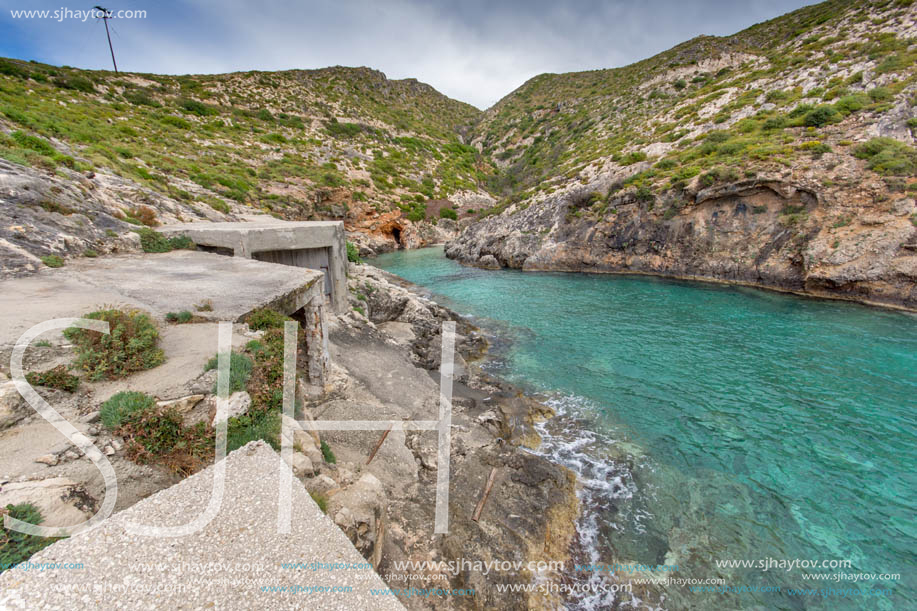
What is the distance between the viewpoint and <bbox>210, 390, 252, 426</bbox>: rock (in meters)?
3.63

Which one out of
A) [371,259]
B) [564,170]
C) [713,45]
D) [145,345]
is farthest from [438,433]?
[713,45]

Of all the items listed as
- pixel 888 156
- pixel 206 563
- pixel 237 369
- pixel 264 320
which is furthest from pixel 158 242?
pixel 888 156

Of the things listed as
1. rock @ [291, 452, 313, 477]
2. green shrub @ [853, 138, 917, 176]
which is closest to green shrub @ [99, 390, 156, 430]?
→ rock @ [291, 452, 313, 477]

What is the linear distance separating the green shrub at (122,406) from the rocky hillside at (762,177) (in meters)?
26.3

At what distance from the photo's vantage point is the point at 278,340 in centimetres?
483

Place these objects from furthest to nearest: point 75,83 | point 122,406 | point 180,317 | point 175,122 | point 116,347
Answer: point 175,122, point 75,83, point 180,317, point 116,347, point 122,406

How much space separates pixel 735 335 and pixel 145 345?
17.9 metres

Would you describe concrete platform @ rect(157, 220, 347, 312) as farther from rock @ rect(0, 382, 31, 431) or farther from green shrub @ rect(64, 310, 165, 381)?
rock @ rect(0, 382, 31, 431)

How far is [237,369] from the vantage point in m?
4.14

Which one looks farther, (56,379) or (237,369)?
(237,369)

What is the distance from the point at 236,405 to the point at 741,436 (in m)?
10.5

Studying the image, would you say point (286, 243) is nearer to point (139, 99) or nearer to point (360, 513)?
point (360, 513)

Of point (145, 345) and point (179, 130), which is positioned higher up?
point (179, 130)

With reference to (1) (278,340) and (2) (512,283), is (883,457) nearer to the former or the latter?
(1) (278,340)
